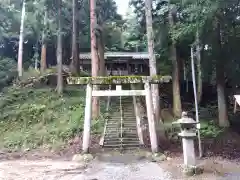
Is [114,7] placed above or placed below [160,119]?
above

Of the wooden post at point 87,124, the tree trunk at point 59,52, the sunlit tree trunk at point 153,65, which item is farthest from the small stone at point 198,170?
the tree trunk at point 59,52

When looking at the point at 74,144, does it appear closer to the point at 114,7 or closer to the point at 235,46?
the point at 235,46

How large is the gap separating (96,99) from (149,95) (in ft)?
15.9

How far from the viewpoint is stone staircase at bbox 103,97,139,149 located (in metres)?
14.5

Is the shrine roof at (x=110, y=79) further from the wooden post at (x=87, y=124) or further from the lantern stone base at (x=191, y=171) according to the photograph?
the lantern stone base at (x=191, y=171)

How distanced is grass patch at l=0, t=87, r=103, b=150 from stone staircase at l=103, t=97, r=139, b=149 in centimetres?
73

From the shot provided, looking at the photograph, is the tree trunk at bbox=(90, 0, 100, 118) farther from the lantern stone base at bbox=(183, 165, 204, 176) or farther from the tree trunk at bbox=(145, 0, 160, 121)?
the lantern stone base at bbox=(183, 165, 204, 176)

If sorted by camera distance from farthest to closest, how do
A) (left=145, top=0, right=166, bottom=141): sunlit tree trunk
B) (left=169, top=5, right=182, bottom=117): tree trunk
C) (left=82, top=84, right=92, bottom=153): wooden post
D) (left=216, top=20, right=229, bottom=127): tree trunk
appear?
(left=169, top=5, right=182, bottom=117): tree trunk → (left=216, top=20, right=229, bottom=127): tree trunk → (left=145, top=0, right=166, bottom=141): sunlit tree trunk → (left=82, top=84, right=92, bottom=153): wooden post

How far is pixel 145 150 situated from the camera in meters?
13.6

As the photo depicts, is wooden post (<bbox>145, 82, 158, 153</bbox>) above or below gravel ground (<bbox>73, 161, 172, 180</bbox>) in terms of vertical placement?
above

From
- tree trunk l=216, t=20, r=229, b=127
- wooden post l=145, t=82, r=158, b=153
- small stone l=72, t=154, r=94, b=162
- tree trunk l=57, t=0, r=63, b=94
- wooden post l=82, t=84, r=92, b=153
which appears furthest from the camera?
tree trunk l=57, t=0, r=63, b=94

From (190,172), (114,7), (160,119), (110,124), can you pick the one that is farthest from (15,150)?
(114,7)

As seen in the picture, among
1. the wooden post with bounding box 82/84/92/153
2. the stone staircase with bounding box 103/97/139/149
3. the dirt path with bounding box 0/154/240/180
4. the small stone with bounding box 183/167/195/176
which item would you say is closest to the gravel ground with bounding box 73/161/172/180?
the dirt path with bounding box 0/154/240/180

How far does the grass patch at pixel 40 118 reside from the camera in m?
16.0
